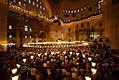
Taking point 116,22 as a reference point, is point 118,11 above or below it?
above

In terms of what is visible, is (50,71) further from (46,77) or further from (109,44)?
(109,44)

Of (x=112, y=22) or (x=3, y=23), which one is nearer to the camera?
(x=112, y=22)

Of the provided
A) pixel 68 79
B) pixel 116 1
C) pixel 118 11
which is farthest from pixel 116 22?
pixel 68 79

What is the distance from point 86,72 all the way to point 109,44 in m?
13.9

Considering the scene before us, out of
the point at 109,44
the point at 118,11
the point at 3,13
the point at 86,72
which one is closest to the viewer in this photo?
the point at 86,72

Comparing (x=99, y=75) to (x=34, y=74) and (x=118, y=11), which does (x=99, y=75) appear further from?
(x=118, y=11)

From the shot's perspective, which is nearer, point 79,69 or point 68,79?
point 68,79

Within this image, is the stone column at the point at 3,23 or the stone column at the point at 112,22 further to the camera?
the stone column at the point at 3,23

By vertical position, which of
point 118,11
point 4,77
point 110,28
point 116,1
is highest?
point 116,1

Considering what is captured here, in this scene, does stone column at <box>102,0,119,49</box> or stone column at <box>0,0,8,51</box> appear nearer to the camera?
stone column at <box>102,0,119,49</box>

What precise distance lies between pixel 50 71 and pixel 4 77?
284 cm

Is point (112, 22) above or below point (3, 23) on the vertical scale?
below

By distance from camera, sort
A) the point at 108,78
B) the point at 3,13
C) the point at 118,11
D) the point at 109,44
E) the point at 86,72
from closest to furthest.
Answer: the point at 108,78 < the point at 86,72 < the point at 118,11 < the point at 109,44 < the point at 3,13

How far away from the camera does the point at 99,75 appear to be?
7.73m
